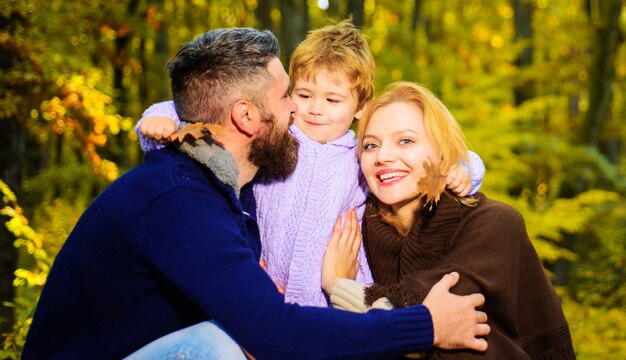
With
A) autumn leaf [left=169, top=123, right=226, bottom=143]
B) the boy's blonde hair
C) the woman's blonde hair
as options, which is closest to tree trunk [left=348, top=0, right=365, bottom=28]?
the boy's blonde hair

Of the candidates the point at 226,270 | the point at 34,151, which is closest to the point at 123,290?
the point at 226,270

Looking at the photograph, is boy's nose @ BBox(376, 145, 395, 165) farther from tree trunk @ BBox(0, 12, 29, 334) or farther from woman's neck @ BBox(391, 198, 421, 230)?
tree trunk @ BBox(0, 12, 29, 334)

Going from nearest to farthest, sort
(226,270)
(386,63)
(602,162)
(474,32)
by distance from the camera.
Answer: (226,270), (602,162), (386,63), (474,32)

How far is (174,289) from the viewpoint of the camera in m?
2.58

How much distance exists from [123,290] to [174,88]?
3.18 ft

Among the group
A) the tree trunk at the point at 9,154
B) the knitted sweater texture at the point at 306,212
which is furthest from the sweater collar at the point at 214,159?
the tree trunk at the point at 9,154

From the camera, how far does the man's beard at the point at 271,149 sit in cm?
314

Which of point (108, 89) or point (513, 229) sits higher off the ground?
point (108, 89)

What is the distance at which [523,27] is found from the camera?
44.7 feet

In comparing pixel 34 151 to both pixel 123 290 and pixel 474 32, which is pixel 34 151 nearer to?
pixel 123 290

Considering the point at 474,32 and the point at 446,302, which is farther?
the point at 474,32

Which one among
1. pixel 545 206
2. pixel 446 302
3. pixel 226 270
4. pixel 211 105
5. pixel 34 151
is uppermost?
pixel 211 105

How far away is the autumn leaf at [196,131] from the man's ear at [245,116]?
0.55 feet

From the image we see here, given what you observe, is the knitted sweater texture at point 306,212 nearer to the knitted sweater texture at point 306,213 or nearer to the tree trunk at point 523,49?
the knitted sweater texture at point 306,213
